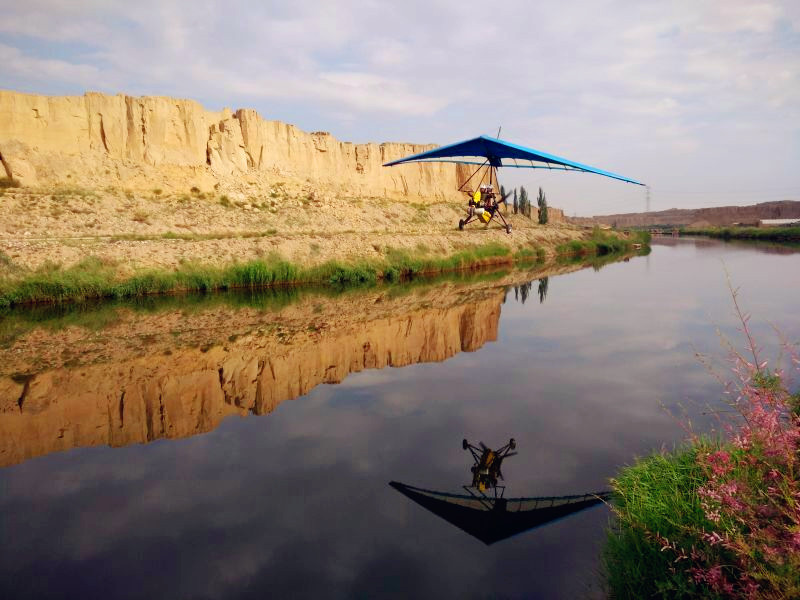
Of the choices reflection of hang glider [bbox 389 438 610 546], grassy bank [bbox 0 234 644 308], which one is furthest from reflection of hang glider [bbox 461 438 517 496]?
grassy bank [bbox 0 234 644 308]

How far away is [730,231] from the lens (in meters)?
70.1

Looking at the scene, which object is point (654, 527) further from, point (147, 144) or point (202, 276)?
point (147, 144)

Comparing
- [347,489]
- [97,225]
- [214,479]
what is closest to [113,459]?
[214,479]

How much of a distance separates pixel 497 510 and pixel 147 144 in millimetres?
40900

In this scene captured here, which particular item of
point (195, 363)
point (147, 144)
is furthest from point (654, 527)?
point (147, 144)

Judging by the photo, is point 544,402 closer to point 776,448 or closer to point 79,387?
point 776,448

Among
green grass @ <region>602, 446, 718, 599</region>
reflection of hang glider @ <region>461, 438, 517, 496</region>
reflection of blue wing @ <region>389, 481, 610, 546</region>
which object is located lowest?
reflection of blue wing @ <region>389, 481, 610, 546</region>

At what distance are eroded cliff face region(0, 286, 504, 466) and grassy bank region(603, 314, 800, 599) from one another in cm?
559

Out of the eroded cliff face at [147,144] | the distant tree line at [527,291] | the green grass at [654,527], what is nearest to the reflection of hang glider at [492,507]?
the green grass at [654,527]

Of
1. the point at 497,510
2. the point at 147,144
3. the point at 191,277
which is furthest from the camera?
the point at 147,144

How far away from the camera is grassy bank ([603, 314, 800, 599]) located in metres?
2.75

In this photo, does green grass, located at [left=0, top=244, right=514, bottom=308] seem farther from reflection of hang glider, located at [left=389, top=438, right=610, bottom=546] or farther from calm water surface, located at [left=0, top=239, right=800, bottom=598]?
reflection of hang glider, located at [left=389, top=438, right=610, bottom=546]

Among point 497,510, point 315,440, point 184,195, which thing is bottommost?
point 497,510

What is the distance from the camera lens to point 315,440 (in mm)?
7035
